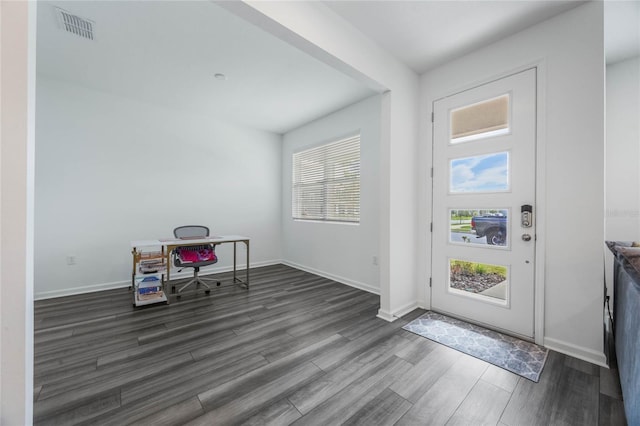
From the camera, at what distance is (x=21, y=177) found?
3.20 ft

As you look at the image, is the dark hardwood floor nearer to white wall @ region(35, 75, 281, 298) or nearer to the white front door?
the white front door

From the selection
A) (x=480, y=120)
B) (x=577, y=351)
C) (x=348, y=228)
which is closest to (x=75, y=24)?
(x=348, y=228)

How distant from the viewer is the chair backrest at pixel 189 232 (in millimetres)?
3824

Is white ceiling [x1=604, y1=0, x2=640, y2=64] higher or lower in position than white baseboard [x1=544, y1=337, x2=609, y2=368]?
higher

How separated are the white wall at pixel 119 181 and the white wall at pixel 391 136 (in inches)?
126

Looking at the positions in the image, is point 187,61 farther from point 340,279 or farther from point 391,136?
point 340,279

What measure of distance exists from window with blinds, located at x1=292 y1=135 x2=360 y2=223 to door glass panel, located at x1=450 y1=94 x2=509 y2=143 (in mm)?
1582

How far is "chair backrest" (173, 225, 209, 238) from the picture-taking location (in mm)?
3824

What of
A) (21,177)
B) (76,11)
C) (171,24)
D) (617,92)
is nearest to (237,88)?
(171,24)

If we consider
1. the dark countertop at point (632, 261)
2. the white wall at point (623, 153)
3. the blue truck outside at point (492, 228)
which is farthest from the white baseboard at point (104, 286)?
the white wall at point (623, 153)

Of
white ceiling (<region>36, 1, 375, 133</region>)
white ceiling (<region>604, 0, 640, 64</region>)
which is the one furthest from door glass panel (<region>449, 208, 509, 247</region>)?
white ceiling (<region>36, 1, 375, 133</region>)

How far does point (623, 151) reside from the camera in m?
2.79

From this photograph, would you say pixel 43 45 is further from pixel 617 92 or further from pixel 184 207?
pixel 617 92

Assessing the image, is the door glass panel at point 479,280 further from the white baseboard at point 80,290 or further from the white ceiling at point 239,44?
the white baseboard at point 80,290
